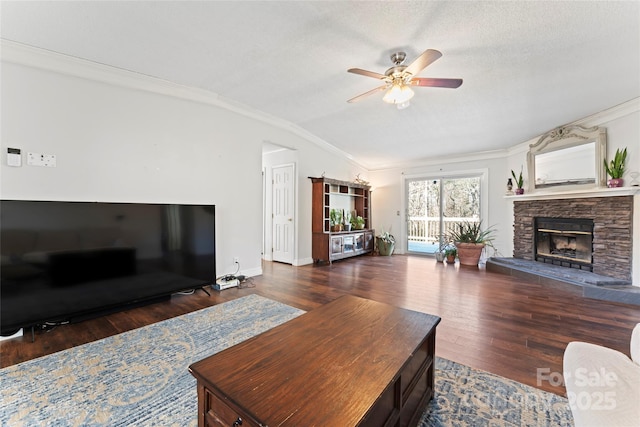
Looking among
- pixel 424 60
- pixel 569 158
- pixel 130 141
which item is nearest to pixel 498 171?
pixel 569 158

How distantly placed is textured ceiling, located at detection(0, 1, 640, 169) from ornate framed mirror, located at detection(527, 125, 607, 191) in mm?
411

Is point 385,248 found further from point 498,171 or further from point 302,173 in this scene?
point 498,171

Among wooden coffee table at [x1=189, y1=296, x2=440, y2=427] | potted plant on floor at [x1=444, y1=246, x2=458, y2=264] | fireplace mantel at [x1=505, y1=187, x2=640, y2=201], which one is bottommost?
potted plant on floor at [x1=444, y1=246, x2=458, y2=264]

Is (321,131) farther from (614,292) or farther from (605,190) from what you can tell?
(614,292)

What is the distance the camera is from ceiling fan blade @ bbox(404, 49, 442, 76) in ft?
6.49

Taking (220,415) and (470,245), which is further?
(470,245)

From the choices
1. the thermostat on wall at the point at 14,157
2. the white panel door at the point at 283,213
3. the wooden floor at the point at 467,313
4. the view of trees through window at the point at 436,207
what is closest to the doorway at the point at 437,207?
the view of trees through window at the point at 436,207

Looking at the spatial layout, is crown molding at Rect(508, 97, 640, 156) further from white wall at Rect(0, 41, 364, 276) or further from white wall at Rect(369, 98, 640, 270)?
white wall at Rect(0, 41, 364, 276)

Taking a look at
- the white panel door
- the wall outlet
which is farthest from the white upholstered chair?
the white panel door

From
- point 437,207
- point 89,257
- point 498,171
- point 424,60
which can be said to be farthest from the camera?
point 437,207

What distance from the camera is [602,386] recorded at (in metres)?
0.96

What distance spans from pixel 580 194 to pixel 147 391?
576 centimetres

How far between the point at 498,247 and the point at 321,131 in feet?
15.3

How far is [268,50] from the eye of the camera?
2.54 m
